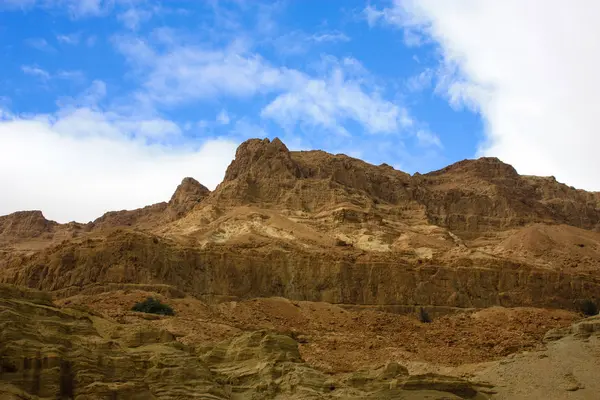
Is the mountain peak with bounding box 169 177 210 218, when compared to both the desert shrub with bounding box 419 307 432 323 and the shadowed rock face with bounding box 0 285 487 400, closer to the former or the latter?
the desert shrub with bounding box 419 307 432 323

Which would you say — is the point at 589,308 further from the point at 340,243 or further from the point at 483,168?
the point at 483,168

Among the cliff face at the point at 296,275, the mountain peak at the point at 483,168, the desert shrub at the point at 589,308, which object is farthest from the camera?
the mountain peak at the point at 483,168

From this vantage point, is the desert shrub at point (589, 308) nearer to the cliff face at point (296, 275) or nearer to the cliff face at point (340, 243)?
the cliff face at point (296, 275)

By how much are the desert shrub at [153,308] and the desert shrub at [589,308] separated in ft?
100

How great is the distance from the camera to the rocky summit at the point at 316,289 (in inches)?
1038

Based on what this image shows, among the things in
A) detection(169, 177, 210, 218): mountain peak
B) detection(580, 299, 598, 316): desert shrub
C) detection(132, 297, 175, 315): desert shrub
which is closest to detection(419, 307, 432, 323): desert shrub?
detection(580, 299, 598, 316): desert shrub

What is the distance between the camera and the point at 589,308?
61906mm

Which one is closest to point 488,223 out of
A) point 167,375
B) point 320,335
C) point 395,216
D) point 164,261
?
point 395,216

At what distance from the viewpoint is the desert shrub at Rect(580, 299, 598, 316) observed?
202 feet

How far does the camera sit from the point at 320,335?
46188 mm

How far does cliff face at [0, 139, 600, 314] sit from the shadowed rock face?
28.8 meters

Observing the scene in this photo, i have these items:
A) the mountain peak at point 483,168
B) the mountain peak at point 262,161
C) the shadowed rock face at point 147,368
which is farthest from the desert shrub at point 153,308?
the mountain peak at point 483,168

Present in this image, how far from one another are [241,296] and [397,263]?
13001 millimetres

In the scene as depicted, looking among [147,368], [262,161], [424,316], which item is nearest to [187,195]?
[262,161]
